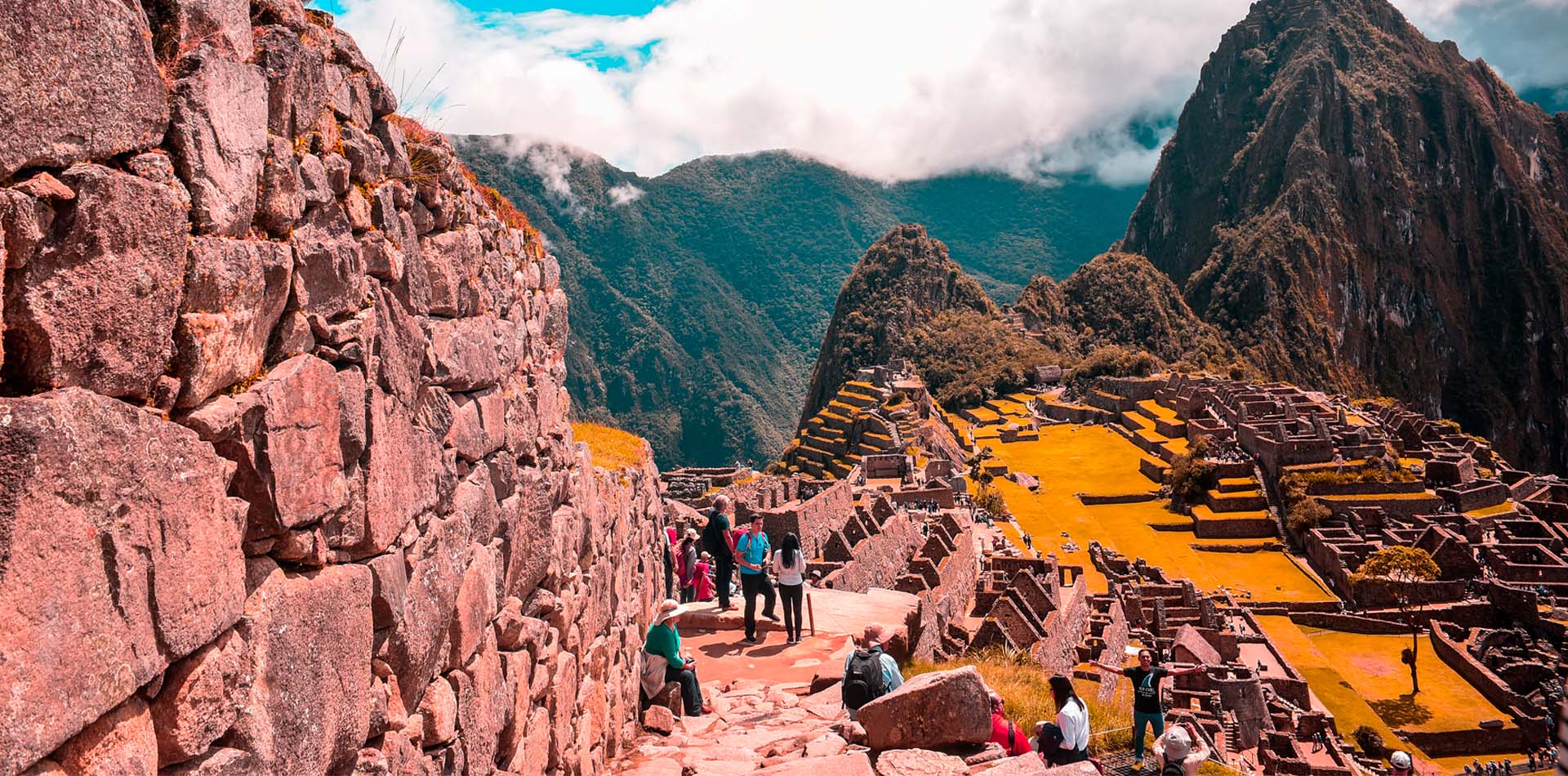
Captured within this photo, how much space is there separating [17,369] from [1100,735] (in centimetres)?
1188

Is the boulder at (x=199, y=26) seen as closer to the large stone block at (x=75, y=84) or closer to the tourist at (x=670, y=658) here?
the large stone block at (x=75, y=84)

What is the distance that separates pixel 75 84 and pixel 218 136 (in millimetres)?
617

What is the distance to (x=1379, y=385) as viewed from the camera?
175875 millimetres

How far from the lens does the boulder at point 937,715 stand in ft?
28.9

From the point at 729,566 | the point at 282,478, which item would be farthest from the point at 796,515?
the point at 282,478

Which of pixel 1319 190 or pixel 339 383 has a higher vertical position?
pixel 1319 190

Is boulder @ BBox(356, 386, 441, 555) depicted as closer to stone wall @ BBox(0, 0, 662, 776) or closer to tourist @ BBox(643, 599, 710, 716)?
stone wall @ BBox(0, 0, 662, 776)

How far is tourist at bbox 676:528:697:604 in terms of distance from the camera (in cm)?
1590

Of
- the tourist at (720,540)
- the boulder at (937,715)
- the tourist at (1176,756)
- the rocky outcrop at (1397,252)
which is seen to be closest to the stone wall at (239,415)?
the boulder at (937,715)

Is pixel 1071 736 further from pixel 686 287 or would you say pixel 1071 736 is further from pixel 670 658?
pixel 686 287

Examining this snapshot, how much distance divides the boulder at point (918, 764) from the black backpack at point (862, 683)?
111cm

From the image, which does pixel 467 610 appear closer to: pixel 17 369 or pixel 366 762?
pixel 366 762

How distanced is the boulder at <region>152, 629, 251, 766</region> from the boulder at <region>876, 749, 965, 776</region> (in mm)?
5478

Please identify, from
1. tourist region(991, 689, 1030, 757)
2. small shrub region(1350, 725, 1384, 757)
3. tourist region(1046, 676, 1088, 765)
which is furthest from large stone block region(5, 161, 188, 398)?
small shrub region(1350, 725, 1384, 757)
